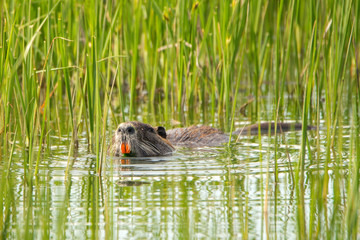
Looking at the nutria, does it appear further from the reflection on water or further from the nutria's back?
the reflection on water

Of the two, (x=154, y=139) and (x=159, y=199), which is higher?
(x=154, y=139)

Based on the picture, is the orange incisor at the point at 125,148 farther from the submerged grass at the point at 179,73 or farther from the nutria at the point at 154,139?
the submerged grass at the point at 179,73

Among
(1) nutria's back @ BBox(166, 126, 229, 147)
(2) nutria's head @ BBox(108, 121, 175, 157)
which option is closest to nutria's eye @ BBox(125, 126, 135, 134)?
(2) nutria's head @ BBox(108, 121, 175, 157)

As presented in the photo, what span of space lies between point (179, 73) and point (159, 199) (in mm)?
2393

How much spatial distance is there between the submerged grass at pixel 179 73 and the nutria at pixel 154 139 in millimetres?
181

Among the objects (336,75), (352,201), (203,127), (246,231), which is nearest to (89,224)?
(246,231)

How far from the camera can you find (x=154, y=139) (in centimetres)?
451

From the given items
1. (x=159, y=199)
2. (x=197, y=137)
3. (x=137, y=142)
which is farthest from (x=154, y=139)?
(x=159, y=199)

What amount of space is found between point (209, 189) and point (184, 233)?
31.6 inches

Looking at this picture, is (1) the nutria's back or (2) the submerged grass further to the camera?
(1) the nutria's back

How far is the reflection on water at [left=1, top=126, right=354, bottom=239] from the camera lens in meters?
2.36

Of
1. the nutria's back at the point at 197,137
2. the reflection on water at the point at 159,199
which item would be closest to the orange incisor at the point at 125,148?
the reflection on water at the point at 159,199

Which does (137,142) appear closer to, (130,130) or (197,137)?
(130,130)

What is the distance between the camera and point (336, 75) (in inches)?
137
